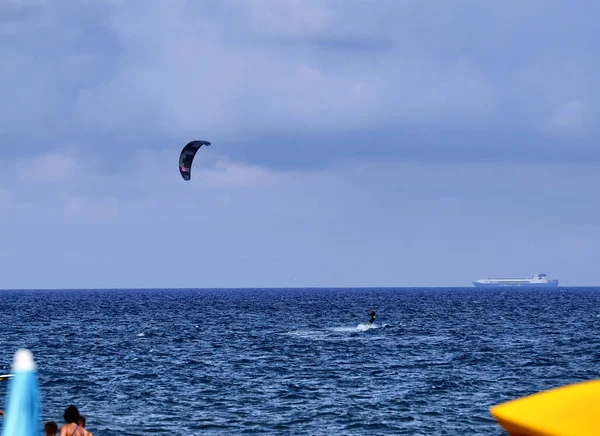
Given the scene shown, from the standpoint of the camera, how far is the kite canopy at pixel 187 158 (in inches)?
2051

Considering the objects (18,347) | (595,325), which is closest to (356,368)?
(18,347)

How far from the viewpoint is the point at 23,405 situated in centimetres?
1070

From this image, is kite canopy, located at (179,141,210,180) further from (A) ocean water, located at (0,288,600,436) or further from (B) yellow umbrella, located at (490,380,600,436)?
(B) yellow umbrella, located at (490,380,600,436)

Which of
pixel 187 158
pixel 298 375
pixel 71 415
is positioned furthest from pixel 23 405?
pixel 187 158

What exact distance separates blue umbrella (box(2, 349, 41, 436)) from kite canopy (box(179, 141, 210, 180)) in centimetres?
4119

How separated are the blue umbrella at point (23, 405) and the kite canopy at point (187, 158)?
135ft

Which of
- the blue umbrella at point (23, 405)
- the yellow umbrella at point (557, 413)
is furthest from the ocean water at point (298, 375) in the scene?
the yellow umbrella at point (557, 413)

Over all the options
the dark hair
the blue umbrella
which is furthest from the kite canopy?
the blue umbrella

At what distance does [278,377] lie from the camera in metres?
49.2

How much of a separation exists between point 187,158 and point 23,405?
42.3 meters

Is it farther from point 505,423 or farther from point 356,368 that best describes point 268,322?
point 505,423

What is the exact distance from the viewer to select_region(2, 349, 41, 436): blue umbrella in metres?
10.6

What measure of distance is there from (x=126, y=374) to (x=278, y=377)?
29.9ft

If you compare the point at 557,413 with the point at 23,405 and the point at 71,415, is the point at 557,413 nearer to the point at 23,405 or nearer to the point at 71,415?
the point at 23,405
